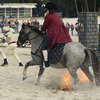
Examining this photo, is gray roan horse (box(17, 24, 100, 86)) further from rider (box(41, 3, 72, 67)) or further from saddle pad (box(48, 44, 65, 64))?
rider (box(41, 3, 72, 67))

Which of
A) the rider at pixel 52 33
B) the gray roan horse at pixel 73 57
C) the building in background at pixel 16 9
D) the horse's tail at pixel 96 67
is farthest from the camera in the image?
the building in background at pixel 16 9

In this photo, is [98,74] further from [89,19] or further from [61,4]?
[61,4]

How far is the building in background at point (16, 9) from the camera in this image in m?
60.6

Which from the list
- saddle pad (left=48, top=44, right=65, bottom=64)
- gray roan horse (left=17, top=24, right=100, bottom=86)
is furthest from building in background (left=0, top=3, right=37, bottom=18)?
saddle pad (left=48, top=44, right=65, bottom=64)

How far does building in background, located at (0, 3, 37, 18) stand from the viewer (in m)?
60.6

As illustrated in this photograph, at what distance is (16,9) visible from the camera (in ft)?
209

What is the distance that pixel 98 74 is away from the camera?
740 centimetres

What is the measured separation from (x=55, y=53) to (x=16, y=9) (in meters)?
57.7

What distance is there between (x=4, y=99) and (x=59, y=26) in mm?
2461

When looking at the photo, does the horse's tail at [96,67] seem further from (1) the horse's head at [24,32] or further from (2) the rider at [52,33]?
(1) the horse's head at [24,32]

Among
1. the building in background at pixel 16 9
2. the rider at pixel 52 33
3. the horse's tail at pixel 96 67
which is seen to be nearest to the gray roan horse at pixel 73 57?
the horse's tail at pixel 96 67

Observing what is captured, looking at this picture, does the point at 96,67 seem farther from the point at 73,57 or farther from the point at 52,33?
the point at 52,33

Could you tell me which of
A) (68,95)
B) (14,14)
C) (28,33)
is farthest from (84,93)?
(14,14)

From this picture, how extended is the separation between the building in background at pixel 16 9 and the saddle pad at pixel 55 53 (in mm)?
52679
